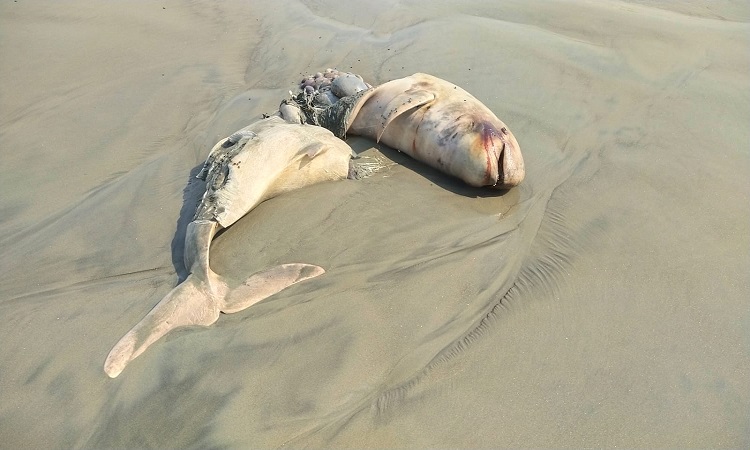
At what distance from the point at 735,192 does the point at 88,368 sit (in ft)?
15.9

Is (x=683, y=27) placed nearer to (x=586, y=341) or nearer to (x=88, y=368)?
(x=586, y=341)

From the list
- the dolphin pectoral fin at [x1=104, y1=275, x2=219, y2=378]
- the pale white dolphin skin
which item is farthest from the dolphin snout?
the dolphin pectoral fin at [x1=104, y1=275, x2=219, y2=378]

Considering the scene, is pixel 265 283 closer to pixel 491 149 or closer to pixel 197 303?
pixel 197 303

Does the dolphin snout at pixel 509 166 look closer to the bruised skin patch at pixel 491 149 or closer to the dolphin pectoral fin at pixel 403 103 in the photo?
the bruised skin patch at pixel 491 149

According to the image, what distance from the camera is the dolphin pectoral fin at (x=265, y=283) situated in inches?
141

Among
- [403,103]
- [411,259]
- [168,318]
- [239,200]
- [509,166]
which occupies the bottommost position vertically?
[168,318]

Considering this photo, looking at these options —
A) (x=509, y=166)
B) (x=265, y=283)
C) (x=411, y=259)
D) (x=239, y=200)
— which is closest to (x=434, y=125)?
(x=509, y=166)

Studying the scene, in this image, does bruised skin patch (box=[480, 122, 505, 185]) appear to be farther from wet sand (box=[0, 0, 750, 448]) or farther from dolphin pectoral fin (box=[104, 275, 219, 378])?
dolphin pectoral fin (box=[104, 275, 219, 378])

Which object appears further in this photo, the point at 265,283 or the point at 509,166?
the point at 509,166

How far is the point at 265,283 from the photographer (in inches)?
144

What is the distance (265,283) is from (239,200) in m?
0.85

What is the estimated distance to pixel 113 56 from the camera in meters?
7.05

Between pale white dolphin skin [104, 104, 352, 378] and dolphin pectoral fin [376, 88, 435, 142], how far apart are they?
16.5 inches

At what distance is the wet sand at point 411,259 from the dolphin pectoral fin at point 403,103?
346 mm
